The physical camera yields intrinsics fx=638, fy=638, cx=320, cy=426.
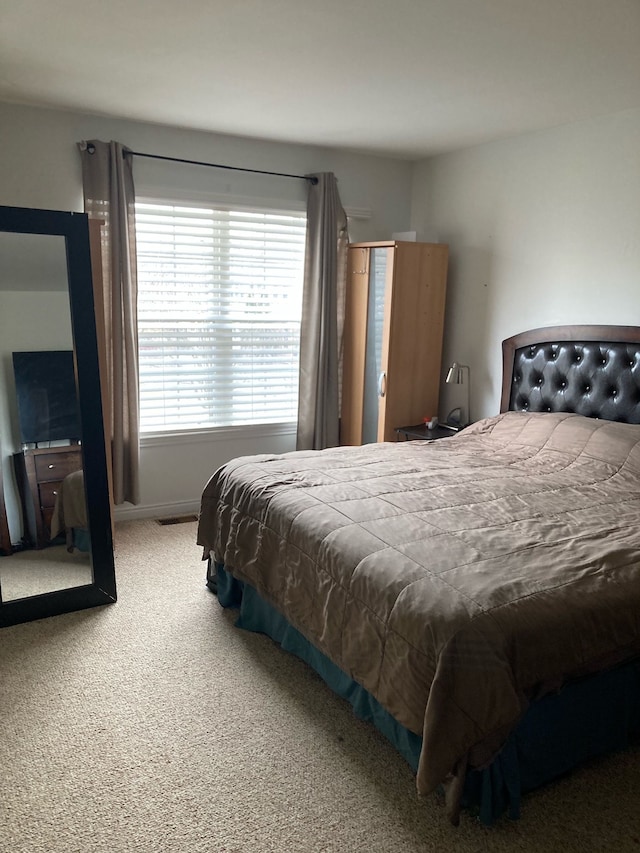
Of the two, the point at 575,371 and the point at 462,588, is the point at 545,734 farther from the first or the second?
the point at 575,371

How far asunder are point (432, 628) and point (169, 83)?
109 inches

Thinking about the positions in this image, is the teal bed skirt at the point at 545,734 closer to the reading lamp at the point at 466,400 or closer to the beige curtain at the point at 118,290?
the beige curtain at the point at 118,290

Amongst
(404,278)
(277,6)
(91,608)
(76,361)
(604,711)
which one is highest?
(277,6)

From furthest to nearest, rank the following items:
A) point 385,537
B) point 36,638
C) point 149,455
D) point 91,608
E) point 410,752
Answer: point 149,455 < point 91,608 < point 36,638 < point 385,537 < point 410,752

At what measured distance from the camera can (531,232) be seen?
3.88 meters

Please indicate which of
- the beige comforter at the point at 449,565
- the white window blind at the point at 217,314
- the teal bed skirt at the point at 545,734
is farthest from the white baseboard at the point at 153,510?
the teal bed skirt at the point at 545,734

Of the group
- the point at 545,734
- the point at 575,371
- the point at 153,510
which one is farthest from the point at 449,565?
the point at 153,510

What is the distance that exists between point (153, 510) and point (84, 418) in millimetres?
1502

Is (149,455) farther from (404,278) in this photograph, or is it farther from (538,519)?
(538,519)

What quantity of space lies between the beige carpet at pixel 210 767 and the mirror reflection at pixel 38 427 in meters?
0.30

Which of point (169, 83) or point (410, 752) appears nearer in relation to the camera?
point (410, 752)

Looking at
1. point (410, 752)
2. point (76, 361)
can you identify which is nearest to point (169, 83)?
point (76, 361)

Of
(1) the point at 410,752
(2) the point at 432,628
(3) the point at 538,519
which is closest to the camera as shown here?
(2) the point at 432,628

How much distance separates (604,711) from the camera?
1968 millimetres
